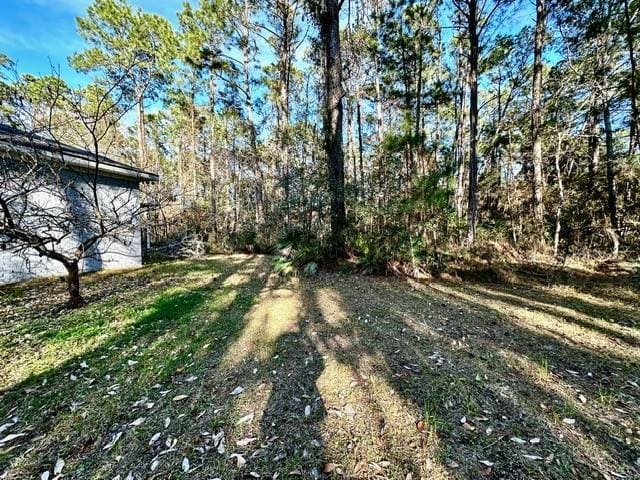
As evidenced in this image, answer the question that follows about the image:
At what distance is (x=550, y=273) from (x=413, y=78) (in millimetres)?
7954

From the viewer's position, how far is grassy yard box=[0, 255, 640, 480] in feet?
4.79

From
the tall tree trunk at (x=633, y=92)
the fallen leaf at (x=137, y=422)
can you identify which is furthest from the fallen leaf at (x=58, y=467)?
the tall tree trunk at (x=633, y=92)

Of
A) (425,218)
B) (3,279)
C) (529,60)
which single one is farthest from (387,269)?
(529,60)

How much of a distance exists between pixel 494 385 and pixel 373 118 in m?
13.7

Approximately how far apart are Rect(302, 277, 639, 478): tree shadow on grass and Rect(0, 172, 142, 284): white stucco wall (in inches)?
170

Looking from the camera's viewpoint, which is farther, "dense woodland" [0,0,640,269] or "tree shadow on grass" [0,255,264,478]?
"dense woodland" [0,0,640,269]

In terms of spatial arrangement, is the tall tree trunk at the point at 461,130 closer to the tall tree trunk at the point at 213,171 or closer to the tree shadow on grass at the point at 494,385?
the tree shadow on grass at the point at 494,385

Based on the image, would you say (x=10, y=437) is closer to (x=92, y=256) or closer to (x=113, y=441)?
(x=113, y=441)

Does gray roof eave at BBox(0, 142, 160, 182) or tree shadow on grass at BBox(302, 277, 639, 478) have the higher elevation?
gray roof eave at BBox(0, 142, 160, 182)

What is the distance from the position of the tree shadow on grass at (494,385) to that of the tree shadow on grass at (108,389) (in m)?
1.45

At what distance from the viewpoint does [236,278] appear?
5.55 metres

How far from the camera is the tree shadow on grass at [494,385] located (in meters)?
1.43

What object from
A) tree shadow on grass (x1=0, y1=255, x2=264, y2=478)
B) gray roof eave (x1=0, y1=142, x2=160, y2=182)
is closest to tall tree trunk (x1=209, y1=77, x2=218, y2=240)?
gray roof eave (x1=0, y1=142, x2=160, y2=182)

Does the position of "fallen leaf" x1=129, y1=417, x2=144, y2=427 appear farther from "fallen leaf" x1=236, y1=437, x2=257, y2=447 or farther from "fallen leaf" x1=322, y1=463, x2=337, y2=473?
"fallen leaf" x1=322, y1=463, x2=337, y2=473
